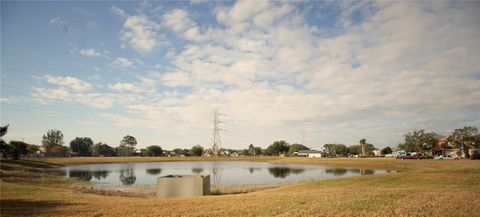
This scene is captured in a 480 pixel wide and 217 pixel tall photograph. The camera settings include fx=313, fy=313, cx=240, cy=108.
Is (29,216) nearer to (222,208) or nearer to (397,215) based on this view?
(222,208)

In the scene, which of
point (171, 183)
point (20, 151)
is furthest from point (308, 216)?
point (20, 151)

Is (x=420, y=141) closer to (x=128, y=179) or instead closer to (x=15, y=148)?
(x=128, y=179)

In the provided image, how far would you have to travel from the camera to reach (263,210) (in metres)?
19.5

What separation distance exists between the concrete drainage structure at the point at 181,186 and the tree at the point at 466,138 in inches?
4140

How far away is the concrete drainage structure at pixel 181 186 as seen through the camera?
34.3 meters

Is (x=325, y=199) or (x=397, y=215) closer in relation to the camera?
(x=397, y=215)

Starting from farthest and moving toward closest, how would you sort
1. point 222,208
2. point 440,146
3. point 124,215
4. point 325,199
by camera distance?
point 440,146 < point 325,199 < point 222,208 < point 124,215

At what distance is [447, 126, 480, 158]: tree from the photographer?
340 ft

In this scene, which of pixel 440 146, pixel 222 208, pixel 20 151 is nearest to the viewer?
pixel 222 208

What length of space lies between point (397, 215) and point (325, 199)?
628 cm

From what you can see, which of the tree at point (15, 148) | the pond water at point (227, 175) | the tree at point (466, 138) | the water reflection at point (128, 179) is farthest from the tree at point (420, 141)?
the tree at point (15, 148)

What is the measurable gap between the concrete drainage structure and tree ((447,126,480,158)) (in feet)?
345

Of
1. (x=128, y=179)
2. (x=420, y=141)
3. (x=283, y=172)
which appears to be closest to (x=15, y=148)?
(x=128, y=179)

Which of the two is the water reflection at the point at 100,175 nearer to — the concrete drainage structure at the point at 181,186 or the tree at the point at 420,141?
the concrete drainage structure at the point at 181,186
